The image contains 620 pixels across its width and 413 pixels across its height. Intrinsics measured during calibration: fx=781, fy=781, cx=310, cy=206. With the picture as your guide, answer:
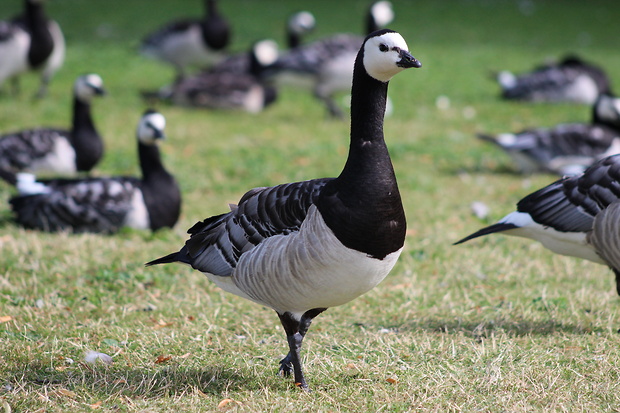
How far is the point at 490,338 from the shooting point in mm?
4895

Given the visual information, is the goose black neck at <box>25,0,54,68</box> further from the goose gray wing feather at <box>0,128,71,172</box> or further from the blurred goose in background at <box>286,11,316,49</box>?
the blurred goose in background at <box>286,11,316,49</box>

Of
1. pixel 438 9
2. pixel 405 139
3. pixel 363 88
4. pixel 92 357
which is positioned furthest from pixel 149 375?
pixel 438 9

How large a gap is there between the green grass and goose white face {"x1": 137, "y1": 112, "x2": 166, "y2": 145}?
0.90 metres

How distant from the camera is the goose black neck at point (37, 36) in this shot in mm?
12570

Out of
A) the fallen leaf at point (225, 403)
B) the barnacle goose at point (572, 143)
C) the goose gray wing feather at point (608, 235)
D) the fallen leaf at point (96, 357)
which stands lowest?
the fallen leaf at point (96, 357)

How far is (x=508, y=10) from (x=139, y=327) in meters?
21.0

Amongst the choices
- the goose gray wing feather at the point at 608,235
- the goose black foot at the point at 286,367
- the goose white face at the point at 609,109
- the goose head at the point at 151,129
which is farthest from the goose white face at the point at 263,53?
the goose black foot at the point at 286,367

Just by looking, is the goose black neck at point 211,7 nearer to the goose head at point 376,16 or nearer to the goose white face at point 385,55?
the goose head at point 376,16

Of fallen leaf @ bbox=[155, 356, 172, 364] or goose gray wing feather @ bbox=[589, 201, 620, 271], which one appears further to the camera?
goose gray wing feather @ bbox=[589, 201, 620, 271]

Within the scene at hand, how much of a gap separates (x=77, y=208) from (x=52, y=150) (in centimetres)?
208

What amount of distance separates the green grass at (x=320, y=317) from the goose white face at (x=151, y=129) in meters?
0.90

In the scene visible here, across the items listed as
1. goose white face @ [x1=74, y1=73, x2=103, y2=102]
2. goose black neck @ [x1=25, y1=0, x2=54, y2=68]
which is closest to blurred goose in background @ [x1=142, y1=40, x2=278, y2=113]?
goose black neck @ [x1=25, y1=0, x2=54, y2=68]

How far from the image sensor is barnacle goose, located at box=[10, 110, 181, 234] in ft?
23.6

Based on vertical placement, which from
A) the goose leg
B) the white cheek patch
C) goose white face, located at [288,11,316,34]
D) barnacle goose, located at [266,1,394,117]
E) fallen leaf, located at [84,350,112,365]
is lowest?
fallen leaf, located at [84,350,112,365]
